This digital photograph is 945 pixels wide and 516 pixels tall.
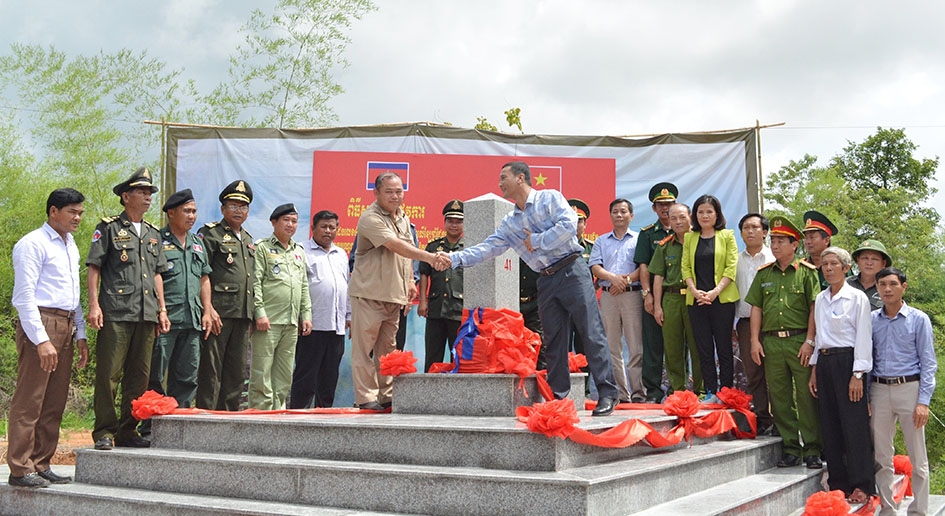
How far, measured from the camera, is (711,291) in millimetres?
5688

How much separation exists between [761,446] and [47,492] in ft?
14.1

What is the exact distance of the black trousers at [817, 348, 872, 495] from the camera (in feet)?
15.7

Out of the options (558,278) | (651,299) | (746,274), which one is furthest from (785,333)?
(558,278)

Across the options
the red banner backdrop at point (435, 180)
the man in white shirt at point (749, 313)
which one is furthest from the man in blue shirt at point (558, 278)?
the red banner backdrop at point (435, 180)

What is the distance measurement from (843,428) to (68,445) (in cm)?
721

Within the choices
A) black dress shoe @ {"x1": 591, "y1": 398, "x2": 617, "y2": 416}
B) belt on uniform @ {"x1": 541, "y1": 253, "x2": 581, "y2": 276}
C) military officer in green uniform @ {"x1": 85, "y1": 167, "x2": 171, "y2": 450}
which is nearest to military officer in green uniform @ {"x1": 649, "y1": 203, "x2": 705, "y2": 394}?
black dress shoe @ {"x1": 591, "y1": 398, "x2": 617, "y2": 416}

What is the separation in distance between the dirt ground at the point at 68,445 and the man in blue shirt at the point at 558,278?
4381mm

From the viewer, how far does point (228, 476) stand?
4.10m

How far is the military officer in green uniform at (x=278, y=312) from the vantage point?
5887 mm

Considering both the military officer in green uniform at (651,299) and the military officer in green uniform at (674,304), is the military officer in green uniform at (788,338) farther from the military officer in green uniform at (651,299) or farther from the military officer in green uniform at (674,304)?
the military officer in green uniform at (651,299)

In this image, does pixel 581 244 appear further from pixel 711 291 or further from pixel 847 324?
pixel 847 324

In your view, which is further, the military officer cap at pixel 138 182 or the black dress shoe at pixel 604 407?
the military officer cap at pixel 138 182

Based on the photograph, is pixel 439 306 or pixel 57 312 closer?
pixel 57 312

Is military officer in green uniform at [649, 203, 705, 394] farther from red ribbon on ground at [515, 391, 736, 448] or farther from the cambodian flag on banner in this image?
the cambodian flag on banner
